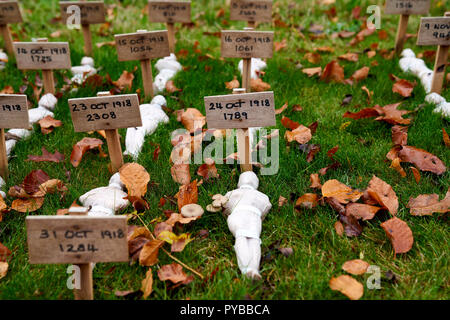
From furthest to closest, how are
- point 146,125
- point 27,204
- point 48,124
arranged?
point 48,124 < point 146,125 < point 27,204

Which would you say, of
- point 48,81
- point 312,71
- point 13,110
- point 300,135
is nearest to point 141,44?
point 48,81

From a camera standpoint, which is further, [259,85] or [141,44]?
[259,85]

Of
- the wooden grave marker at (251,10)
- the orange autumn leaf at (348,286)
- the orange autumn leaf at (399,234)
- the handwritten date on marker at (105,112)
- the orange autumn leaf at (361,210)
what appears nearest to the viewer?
the orange autumn leaf at (348,286)

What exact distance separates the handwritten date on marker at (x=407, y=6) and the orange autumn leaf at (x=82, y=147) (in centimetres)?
261

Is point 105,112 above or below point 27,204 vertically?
above

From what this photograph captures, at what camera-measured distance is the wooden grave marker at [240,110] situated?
1.98 m

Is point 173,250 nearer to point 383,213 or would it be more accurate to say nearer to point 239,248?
point 239,248

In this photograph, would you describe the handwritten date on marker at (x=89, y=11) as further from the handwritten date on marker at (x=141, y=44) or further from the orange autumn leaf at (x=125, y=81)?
the handwritten date on marker at (x=141, y=44)

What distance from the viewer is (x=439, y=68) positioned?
2.83 m

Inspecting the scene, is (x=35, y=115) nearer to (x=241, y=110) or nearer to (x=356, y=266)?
(x=241, y=110)

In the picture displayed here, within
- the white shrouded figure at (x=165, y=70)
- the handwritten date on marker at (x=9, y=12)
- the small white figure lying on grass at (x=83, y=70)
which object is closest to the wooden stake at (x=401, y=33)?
the white shrouded figure at (x=165, y=70)

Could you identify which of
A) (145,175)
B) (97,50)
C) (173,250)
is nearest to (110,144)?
(145,175)

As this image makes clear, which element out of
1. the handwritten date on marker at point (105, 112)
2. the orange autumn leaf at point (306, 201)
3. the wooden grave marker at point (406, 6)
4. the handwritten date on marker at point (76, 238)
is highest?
the wooden grave marker at point (406, 6)

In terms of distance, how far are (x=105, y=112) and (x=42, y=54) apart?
3.54 feet
